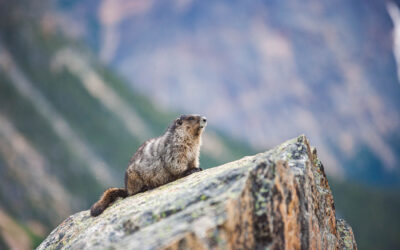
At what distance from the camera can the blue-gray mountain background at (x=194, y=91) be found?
146 ft

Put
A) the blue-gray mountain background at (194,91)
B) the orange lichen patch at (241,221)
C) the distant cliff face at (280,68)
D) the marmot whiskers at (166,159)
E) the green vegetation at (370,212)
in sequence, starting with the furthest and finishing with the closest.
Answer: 1. the distant cliff face at (280,68)
2. the green vegetation at (370,212)
3. the blue-gray mountain background at (194,91)
4. the marmot whiskers at (166,159)
5. the orange lichen patch at (241,221)

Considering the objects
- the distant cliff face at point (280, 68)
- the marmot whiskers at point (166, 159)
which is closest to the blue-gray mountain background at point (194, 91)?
the distant cliff face at point (280, 68)

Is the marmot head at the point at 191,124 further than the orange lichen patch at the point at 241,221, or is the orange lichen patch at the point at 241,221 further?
the marmot head at the point at 191,124

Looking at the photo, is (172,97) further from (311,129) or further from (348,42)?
(348,42)

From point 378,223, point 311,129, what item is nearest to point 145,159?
point 378,223

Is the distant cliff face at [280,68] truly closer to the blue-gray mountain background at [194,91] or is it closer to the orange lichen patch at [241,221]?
the blue-gray mountain background at [194,91]

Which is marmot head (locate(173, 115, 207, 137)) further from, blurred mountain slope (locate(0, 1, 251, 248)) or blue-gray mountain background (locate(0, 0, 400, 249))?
blue-gray mountain background (locate(0, 0, 400, 249))

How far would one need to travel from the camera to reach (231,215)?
550 cm

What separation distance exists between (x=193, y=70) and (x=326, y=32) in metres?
61.7

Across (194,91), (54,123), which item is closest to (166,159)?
(54,123)

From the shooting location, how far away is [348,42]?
14912 cm

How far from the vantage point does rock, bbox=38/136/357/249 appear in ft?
17.8

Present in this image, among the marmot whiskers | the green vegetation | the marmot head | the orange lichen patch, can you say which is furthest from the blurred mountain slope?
the green vegetation

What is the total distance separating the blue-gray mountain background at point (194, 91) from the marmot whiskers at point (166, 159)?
21.2 meters
